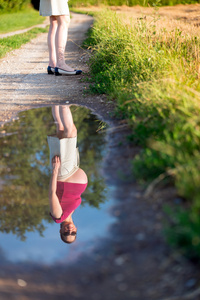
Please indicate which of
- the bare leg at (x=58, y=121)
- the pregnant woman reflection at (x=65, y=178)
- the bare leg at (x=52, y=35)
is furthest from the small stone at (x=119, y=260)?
the bare leg at (x=52, y=35)

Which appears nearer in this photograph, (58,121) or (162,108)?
(162,108)

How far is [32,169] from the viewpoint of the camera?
307 cm

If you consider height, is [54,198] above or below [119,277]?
above

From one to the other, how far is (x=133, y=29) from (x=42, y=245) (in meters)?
4.60

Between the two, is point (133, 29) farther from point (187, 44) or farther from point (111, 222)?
point (111, 222)

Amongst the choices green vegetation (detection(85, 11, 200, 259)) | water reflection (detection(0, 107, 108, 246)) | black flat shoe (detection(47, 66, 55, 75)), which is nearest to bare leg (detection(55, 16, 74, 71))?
black flat shoe (detection(47, 66, 55, 75))

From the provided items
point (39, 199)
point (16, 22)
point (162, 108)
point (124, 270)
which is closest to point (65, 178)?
point (39, 199)

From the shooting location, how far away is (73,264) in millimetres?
1957

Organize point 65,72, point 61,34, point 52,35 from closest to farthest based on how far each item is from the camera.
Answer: point 61,34 < point 52,35 < point 65,72

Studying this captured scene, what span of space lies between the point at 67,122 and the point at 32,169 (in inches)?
45.0

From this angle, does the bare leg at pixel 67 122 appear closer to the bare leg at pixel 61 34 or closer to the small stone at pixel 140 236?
the bare leg at pixel 61 34

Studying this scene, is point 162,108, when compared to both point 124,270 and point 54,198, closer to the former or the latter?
point 54,198

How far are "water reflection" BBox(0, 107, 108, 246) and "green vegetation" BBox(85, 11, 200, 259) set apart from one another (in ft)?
1.23

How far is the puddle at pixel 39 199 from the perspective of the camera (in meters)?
2.15
